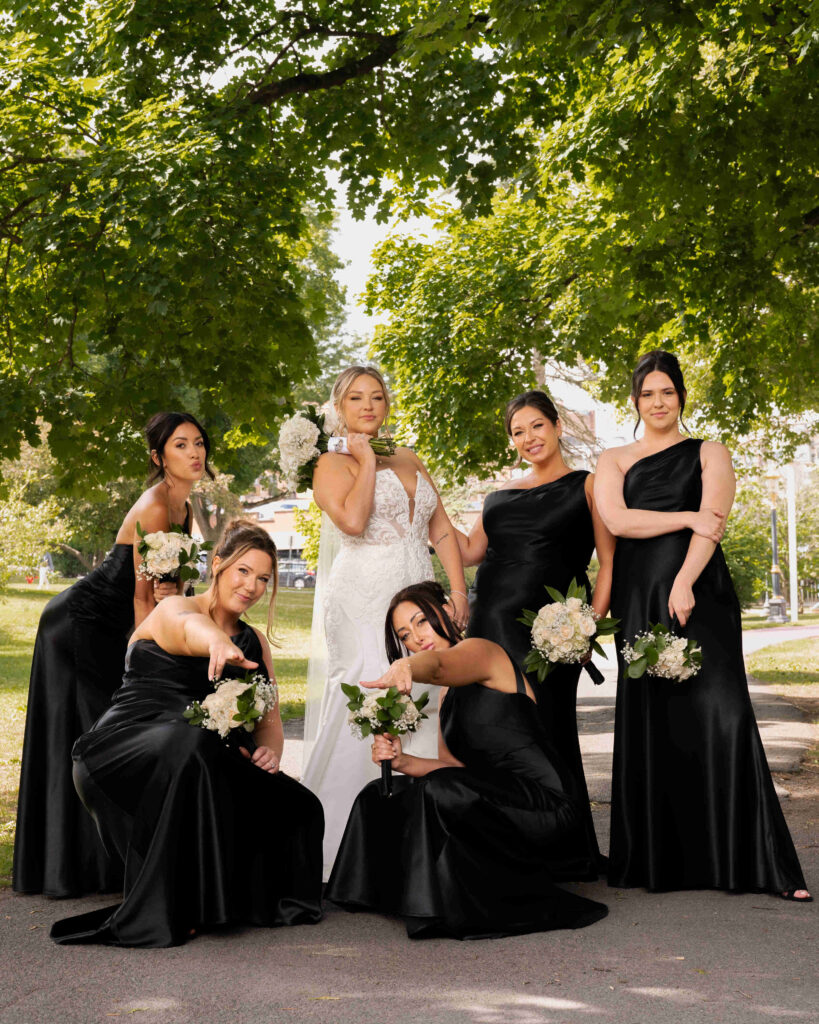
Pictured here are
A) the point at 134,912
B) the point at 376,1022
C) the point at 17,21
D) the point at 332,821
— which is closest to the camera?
the point at 376,1022

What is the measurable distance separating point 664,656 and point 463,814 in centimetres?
129

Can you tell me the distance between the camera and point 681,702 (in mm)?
5762

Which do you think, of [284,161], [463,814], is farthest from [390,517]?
[284,161]

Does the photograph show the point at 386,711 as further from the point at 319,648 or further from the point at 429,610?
the point at 319,648

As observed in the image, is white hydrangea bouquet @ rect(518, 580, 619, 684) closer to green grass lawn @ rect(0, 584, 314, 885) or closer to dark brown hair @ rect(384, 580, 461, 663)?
dark brown hair @ rect(384, 580, 461, 663)

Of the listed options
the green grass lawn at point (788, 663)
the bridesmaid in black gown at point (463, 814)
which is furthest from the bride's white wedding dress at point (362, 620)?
the green grass lawn at point (788, 663)

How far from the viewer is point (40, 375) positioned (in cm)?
956

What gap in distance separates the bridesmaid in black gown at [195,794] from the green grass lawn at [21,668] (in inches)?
16.3

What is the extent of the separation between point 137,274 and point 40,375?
1.27m

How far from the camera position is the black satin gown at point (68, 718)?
588cm

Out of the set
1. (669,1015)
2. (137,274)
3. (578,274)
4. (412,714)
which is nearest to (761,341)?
(578,274)

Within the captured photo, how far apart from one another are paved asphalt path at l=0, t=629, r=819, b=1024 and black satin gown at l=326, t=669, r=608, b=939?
0.11 meters

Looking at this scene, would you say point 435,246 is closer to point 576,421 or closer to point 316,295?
point 316,295

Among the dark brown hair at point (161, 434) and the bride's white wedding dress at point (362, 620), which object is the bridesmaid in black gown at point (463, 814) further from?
the dark brown hair at point (161, 434)
